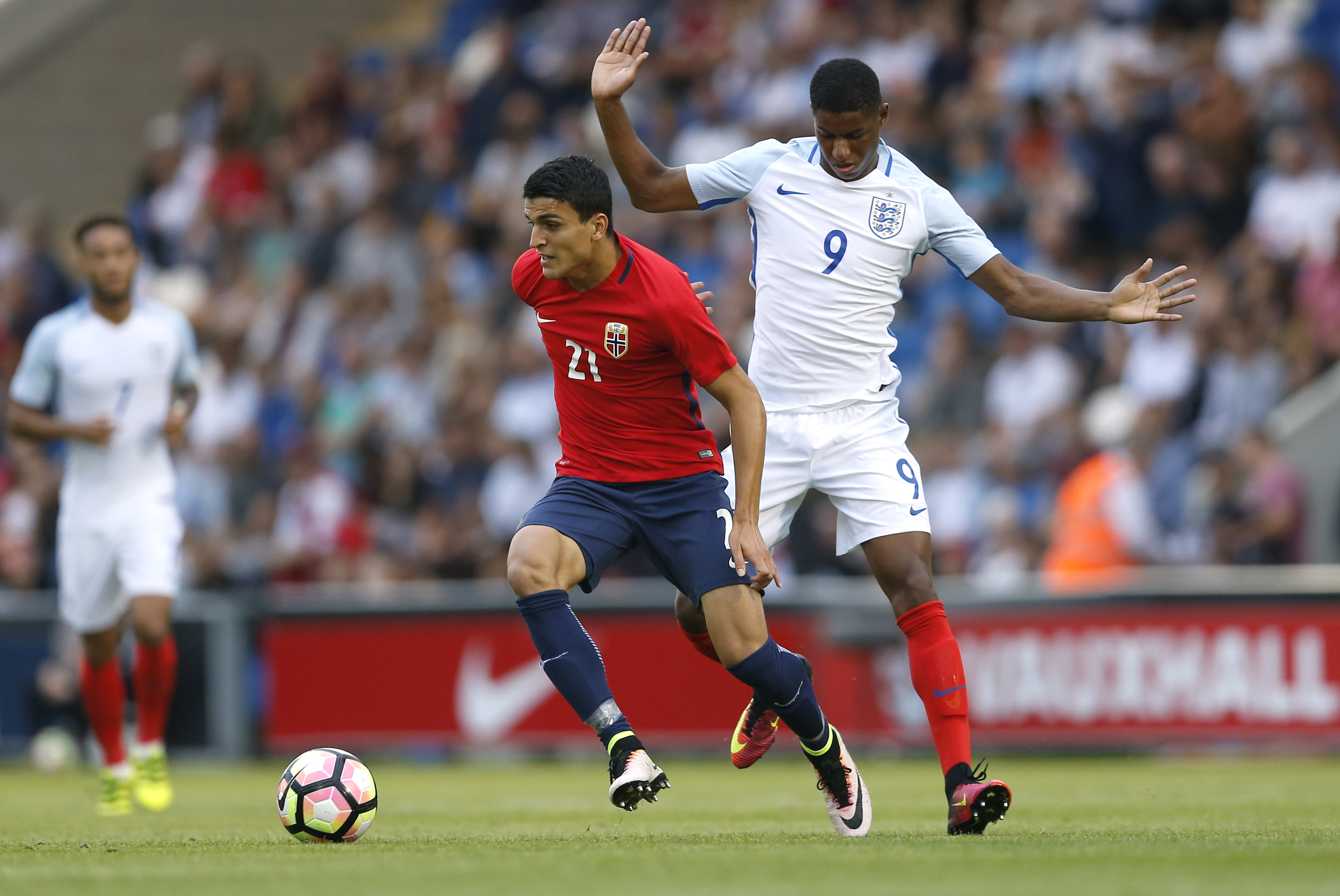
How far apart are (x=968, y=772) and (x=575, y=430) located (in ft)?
6.41

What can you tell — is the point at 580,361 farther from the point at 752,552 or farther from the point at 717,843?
the point at 717,843

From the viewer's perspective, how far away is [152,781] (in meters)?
9.89

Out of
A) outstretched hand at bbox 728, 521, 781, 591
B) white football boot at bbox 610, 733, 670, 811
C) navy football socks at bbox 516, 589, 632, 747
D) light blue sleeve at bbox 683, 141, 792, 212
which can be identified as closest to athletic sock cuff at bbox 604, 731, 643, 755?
white football boot at bbox 610, 733, 670, 811

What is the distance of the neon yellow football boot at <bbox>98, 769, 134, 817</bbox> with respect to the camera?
9773 mm

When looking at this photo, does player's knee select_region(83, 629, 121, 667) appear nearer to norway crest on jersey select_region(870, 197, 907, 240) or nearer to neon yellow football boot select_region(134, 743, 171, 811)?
neon yellow football boot select_region(134, 743, 171, 811)

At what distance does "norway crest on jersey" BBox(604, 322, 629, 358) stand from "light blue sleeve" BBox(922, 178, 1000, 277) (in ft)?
4.06

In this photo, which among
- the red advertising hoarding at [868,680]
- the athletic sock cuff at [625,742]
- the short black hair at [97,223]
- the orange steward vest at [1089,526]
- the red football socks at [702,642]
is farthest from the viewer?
the orange steward vest at [1089,526]

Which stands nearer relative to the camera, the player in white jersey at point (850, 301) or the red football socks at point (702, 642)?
the player in white jersey at point (850, 301)

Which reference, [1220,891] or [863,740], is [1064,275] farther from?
[1220,891]

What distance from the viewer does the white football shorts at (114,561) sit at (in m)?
10.0

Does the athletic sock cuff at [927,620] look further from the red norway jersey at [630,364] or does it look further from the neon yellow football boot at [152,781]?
the neon yellow football boot at [152,781]

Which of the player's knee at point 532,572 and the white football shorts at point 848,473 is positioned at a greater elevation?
the white football shorts at point 848,473

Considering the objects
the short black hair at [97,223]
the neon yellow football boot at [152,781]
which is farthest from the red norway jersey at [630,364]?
the neon yellow football boot at [152,781]

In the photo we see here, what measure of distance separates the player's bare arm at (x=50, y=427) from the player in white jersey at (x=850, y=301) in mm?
3760
